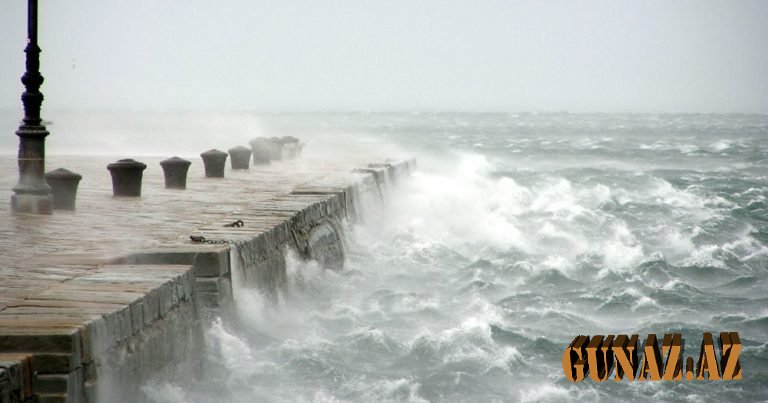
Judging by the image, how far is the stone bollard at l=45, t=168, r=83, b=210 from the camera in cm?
1092

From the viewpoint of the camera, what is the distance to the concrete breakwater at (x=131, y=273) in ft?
16.3

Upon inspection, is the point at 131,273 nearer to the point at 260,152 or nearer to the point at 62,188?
the point at 62,188

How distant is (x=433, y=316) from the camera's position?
10859mm

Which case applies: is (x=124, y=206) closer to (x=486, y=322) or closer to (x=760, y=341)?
(x=486, y=322)

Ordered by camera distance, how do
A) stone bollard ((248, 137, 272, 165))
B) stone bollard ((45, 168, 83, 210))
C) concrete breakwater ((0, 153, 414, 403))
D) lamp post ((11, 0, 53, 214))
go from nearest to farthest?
1. concrete breakwater ((0, 153, 414, 403))
2. lamp post ((11, 0, 53, 214))
3. stone bollard ((45, 168, 83, 210))
4. stone bollard ((248, 137, 272, 165))

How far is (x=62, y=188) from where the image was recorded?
1100 cm

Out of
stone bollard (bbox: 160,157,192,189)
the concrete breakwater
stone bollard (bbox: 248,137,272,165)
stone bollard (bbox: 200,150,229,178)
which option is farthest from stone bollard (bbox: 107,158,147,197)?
stone bollard (bbox: 248,137,272,165)

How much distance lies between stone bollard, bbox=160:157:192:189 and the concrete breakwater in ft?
0.78

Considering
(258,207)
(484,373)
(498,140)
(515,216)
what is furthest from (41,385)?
(498,140)

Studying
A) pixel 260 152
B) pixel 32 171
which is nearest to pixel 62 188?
pixel 32 171

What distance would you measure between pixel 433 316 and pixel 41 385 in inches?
253

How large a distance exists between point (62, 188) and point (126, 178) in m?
1.39

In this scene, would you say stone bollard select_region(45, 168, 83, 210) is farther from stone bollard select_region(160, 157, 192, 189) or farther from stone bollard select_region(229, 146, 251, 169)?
stone bollard select_region(229, 146, 251, 169)

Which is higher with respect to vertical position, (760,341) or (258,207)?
(258,207)
